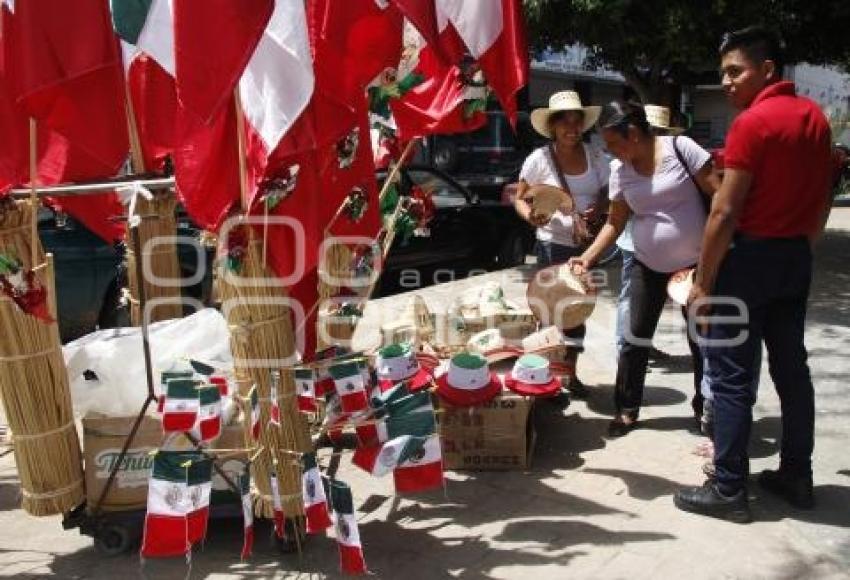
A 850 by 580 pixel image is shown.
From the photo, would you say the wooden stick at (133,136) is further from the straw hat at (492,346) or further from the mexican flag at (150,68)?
the straw hat at (492,346)

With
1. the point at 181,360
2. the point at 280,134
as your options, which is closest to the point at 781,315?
the point at 280,134

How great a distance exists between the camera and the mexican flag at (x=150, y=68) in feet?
8.99

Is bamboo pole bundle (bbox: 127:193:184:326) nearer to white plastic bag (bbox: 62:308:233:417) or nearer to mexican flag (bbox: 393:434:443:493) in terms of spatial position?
white plastic bag (bbox: 62:308:233:417)

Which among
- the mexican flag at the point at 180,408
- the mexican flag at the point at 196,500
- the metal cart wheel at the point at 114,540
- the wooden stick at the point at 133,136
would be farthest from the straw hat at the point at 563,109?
the metal cart wheel at the point at 114,540

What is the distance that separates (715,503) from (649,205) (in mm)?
1475

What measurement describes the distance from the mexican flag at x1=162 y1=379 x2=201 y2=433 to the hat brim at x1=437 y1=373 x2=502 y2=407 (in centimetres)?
142

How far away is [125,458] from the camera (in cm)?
341

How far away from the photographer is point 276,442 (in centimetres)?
318

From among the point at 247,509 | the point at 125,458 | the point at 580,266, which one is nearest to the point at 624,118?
the point at 580,266

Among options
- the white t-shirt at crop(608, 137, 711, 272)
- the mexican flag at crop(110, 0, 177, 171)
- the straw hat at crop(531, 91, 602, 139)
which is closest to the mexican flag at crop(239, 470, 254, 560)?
the mexican flag at crop(110, 0, 177, 171)

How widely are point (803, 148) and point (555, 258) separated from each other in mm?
2037

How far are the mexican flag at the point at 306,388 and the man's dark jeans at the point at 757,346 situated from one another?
1641 mm

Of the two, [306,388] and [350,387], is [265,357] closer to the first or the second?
[306,388]

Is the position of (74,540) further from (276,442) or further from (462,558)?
(462,558)
